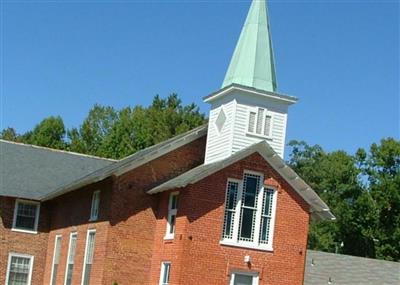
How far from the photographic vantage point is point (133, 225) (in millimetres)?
31453

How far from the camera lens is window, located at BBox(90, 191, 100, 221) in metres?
33.3

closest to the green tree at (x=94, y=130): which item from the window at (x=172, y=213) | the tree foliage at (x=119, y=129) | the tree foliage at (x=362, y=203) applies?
the tree foliage at (x=119, y=129)

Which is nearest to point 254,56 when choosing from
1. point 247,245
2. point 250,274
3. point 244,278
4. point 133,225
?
point 247,245

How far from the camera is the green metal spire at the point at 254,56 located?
32.3m

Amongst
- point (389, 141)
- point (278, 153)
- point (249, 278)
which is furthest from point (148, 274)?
point (389, 141)

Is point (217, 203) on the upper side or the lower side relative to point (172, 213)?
upper

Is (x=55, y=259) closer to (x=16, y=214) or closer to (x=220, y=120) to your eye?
(x=16, y=214)

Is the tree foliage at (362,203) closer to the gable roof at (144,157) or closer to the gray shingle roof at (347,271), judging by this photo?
the gray shingle roof at (347,271)

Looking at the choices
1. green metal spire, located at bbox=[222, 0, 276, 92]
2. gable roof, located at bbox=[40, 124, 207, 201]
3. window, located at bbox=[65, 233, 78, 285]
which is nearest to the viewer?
gable roof, located at bbox=[40, 124, 207, 201]

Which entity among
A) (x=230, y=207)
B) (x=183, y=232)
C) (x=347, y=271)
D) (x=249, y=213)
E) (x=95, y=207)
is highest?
(x=230, y=207)

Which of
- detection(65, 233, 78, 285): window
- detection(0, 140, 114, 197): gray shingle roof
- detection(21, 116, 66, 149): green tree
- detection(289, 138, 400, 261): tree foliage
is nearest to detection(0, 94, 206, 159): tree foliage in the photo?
detection(21, 116, 66, 149): green tree

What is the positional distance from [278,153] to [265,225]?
9.98ft

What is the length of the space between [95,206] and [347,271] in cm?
1346

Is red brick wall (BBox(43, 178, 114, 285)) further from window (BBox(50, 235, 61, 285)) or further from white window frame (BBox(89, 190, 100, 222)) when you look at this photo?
window (BBox(50, 235, 61, 285))
